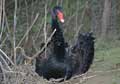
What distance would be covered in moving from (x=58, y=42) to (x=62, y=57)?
0.21m

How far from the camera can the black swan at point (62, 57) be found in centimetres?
521

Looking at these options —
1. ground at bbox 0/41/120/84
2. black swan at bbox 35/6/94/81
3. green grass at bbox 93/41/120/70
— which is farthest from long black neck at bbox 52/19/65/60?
green grass at bbox 93/41/120/70

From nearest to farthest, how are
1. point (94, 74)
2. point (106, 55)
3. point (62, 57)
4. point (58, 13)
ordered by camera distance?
point (58, 13), point (62, 57), point (94, 74), point (106, 55)

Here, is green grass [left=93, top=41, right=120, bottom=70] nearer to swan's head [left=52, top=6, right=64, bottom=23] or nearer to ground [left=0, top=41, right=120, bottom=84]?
ground [left=0, top=41, right=120, bottom=84]

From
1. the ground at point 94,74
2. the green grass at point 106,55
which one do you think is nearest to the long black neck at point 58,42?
the ground at point 94,74

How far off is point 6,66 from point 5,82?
21 centimetres

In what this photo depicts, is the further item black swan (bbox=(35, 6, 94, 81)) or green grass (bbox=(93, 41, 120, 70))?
green grass (bbox=(93, 41, 120, 70))

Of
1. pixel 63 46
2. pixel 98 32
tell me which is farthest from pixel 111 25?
pixel 63 46

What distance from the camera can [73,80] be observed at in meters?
5.29

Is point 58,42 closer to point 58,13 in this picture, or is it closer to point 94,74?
point 58,13

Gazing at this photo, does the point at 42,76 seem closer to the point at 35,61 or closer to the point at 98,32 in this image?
the point at 35,61

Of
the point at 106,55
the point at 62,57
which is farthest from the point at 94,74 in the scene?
the point at 106,55

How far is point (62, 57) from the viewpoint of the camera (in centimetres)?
531

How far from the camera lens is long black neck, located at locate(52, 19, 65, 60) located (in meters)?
5.26
